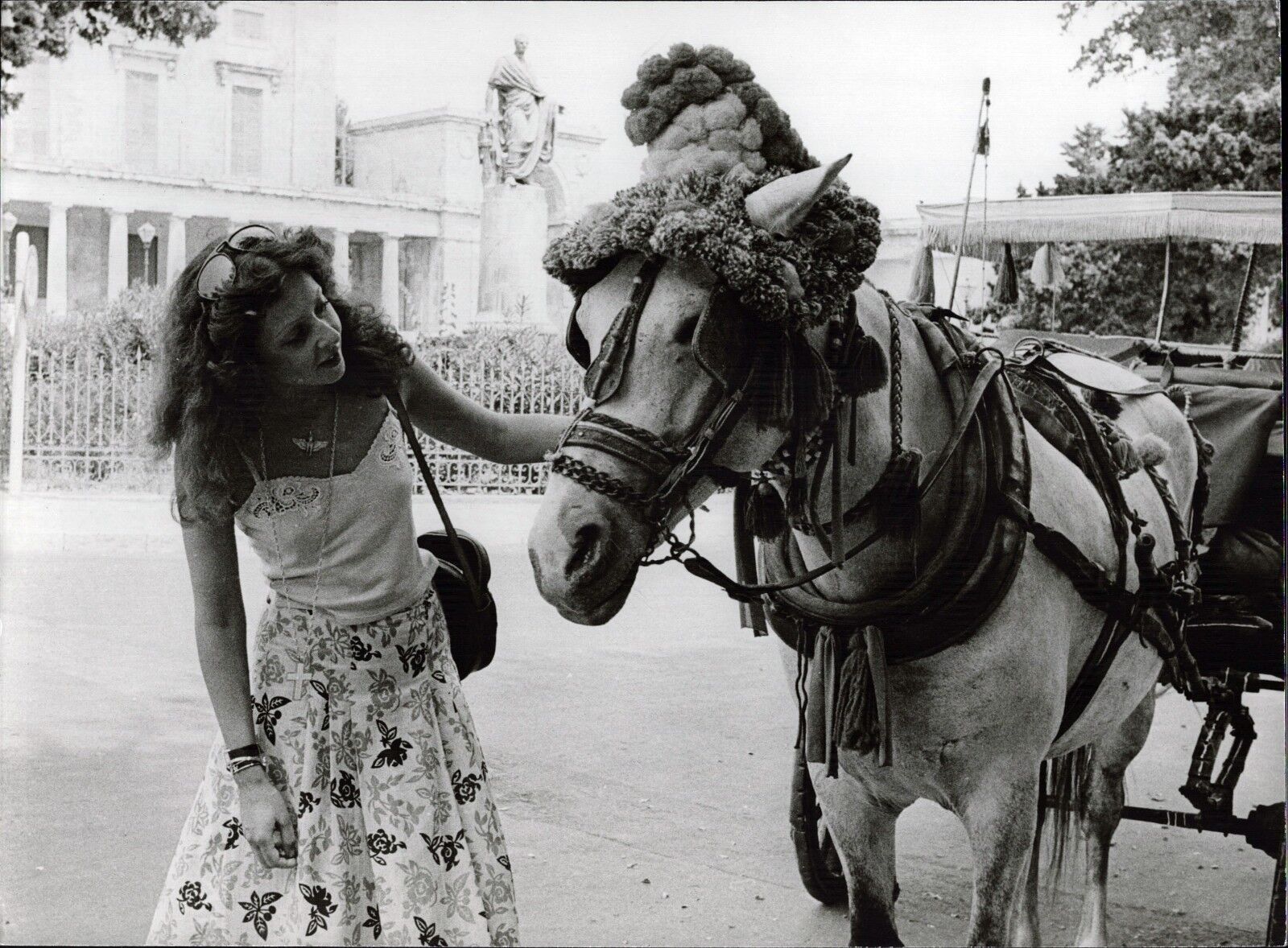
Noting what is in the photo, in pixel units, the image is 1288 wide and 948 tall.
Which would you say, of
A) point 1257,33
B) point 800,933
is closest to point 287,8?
point 800,933

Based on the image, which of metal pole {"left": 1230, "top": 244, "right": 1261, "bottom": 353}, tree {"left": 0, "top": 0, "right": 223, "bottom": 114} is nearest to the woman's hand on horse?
tree {"left": 0, "top": 0, "right": 223, "bottom": 114}

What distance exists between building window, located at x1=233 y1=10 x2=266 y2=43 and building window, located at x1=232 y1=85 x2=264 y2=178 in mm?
433

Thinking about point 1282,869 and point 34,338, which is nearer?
point 1282,869

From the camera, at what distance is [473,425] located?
2.40m

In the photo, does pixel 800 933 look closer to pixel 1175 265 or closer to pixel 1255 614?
pixel 1255 614

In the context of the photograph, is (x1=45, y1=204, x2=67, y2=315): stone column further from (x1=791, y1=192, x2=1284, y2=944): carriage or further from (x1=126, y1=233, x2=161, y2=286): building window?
(x1=791, y1=192, x2=1284, y2=944): carriage

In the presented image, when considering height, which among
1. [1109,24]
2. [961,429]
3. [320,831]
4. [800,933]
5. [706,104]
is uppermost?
[1109,24]

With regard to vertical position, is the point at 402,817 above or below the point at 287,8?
below

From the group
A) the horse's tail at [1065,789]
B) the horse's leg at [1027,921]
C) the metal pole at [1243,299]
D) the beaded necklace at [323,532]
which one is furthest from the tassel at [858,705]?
the metal pole at [1243,299]

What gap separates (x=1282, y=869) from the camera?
11.2ft

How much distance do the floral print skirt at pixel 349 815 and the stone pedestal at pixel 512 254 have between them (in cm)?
416

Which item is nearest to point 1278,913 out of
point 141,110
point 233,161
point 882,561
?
point 882,561

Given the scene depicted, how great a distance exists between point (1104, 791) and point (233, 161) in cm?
393

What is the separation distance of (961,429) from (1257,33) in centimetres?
338
